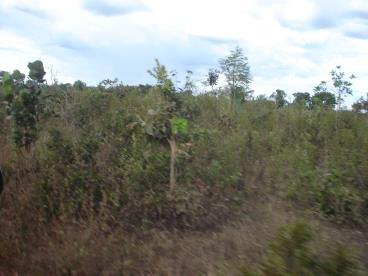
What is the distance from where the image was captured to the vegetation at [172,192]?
13.7 feet

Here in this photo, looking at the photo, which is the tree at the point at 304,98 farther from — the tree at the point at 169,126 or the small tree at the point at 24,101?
the small tree at the point at 24,101

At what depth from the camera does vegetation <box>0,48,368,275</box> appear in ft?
13.7

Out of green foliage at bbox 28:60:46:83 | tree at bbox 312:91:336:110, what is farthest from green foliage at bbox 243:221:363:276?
tree at bbox 312:91:336:110

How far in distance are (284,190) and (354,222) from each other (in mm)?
810

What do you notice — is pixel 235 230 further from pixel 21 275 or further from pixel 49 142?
pixel 49 142

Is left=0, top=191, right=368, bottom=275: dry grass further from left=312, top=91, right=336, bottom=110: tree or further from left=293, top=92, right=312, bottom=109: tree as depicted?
left=293, top=92, right=312, bottom=109: tree

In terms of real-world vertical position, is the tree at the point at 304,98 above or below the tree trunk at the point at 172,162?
above

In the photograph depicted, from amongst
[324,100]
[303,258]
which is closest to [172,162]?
[303,258]

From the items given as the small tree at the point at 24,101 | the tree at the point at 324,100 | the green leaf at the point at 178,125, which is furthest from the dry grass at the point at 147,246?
the tree at the point at 324,100

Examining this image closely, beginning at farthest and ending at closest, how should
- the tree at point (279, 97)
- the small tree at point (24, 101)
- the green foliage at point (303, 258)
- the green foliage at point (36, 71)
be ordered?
the tree at point (279, 97) → the green foliage at point (36, 71) → the small tree at point (24, 101) → the green foliage at point (303, 258)

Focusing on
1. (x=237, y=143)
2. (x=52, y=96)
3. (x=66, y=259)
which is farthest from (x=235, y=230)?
(x=52, y=96)

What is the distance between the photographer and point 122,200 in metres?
5.34

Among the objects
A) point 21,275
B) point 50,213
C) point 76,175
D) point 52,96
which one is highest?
point 52,96

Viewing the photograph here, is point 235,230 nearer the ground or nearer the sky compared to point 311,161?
nearer the ground
